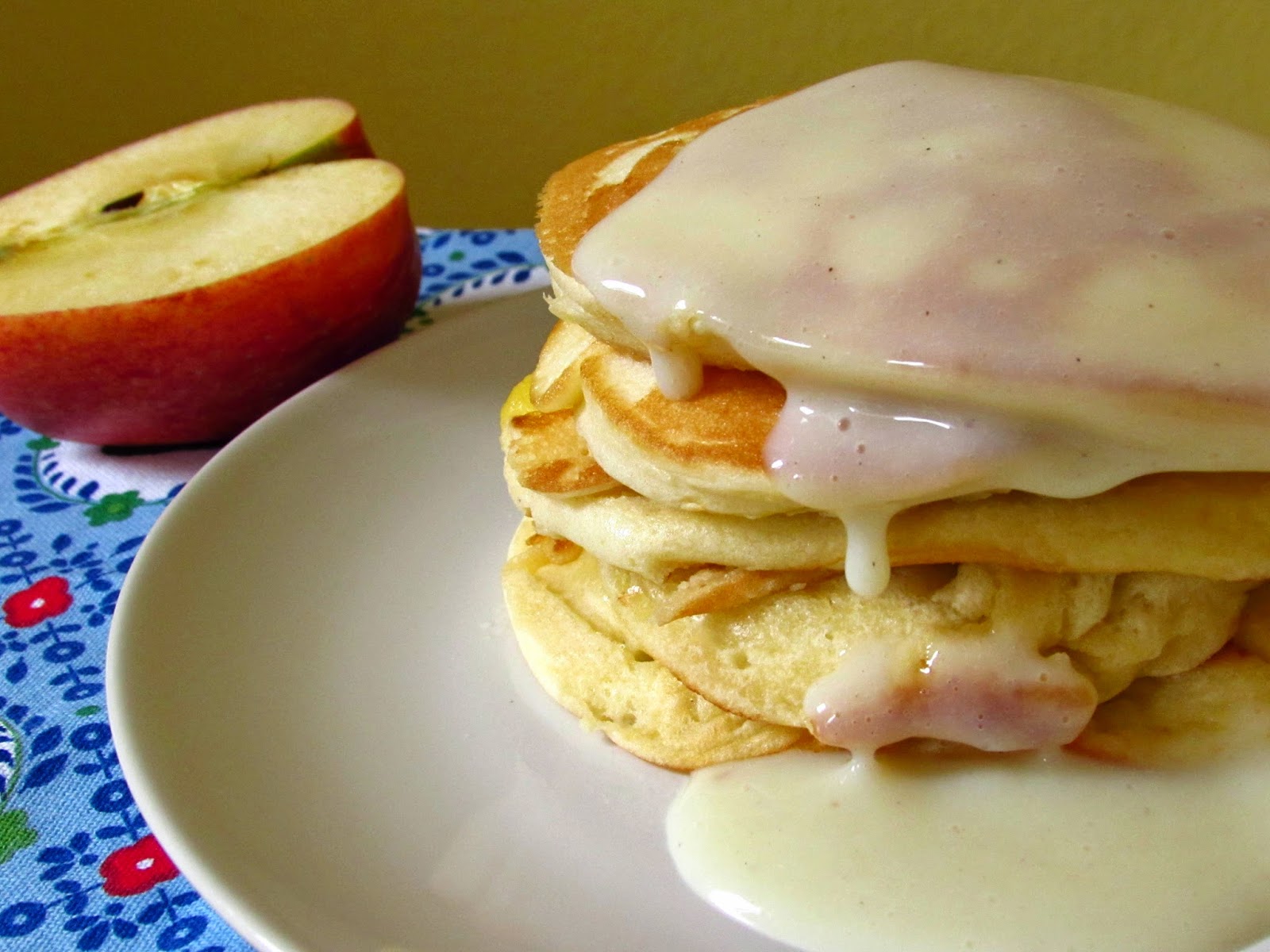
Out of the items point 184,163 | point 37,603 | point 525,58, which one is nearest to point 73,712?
point 37,603

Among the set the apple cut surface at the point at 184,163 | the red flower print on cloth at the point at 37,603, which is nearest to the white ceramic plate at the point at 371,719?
the red flower print on cloth at the point at 37,603

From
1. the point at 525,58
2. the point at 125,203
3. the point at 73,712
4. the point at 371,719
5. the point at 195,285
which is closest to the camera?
the point at 371,719

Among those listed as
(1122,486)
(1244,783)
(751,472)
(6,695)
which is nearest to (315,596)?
(6,695)

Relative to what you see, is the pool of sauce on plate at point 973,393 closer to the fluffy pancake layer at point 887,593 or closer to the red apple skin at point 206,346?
the fluffy pancake layer at point 887,593

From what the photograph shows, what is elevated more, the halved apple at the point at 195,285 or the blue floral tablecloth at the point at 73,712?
the halved apple at the point at 195,285

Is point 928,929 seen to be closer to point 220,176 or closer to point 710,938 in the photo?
point 710,938

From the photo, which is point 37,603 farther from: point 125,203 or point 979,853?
point 979,853
